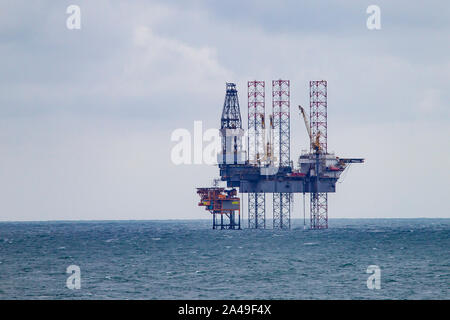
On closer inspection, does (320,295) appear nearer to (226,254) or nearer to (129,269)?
(129,269)

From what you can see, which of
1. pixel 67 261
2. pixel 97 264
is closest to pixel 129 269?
pixel 97 264

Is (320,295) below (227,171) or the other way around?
below

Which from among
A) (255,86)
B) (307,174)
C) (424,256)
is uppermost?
(255,86)

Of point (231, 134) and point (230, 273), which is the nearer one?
point (230, 273)

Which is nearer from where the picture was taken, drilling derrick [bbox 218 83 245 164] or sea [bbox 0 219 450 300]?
sea [bbox 0 219 450 300]

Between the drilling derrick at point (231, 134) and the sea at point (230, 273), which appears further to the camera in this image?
the drilling derrick at point (231, 134)

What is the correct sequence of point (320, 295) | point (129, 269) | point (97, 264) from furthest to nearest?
1. point (97, 264)
2. point (129, 269)
3. point (320, 295)
